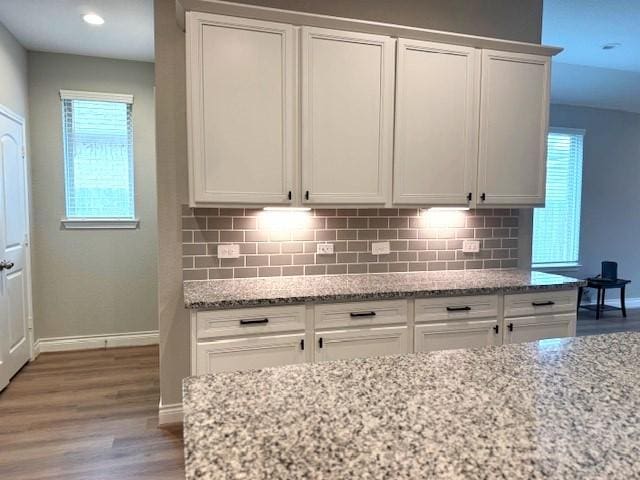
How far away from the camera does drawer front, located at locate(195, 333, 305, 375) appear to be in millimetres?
2195

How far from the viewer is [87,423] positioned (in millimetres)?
2744

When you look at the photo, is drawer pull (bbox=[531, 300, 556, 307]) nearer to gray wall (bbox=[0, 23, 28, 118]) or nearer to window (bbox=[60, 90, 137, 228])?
window (bbox=[60, 90, 137, 228])

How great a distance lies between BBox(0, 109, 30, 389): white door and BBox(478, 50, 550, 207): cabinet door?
3484 millimetres

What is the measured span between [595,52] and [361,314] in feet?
14.1

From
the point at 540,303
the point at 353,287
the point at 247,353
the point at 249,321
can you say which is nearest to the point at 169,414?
the point at 247,353

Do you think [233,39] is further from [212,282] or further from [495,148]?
Answer: [495,148]

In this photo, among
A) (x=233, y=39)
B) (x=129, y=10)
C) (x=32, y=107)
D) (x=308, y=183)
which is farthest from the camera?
(x=32, y=107)

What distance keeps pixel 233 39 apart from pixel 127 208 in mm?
2498

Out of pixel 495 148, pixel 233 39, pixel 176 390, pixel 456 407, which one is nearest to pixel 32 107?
pixel 233 39

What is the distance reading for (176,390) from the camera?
9.10ft

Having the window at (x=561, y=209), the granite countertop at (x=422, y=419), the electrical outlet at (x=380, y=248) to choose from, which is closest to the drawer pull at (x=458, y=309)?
the electrical outlet at (x=380, y=248)

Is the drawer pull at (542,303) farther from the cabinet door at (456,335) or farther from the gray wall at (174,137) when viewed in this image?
the gray wall at (174,137)

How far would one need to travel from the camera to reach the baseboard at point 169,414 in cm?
273

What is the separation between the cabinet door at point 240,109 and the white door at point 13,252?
193cm
